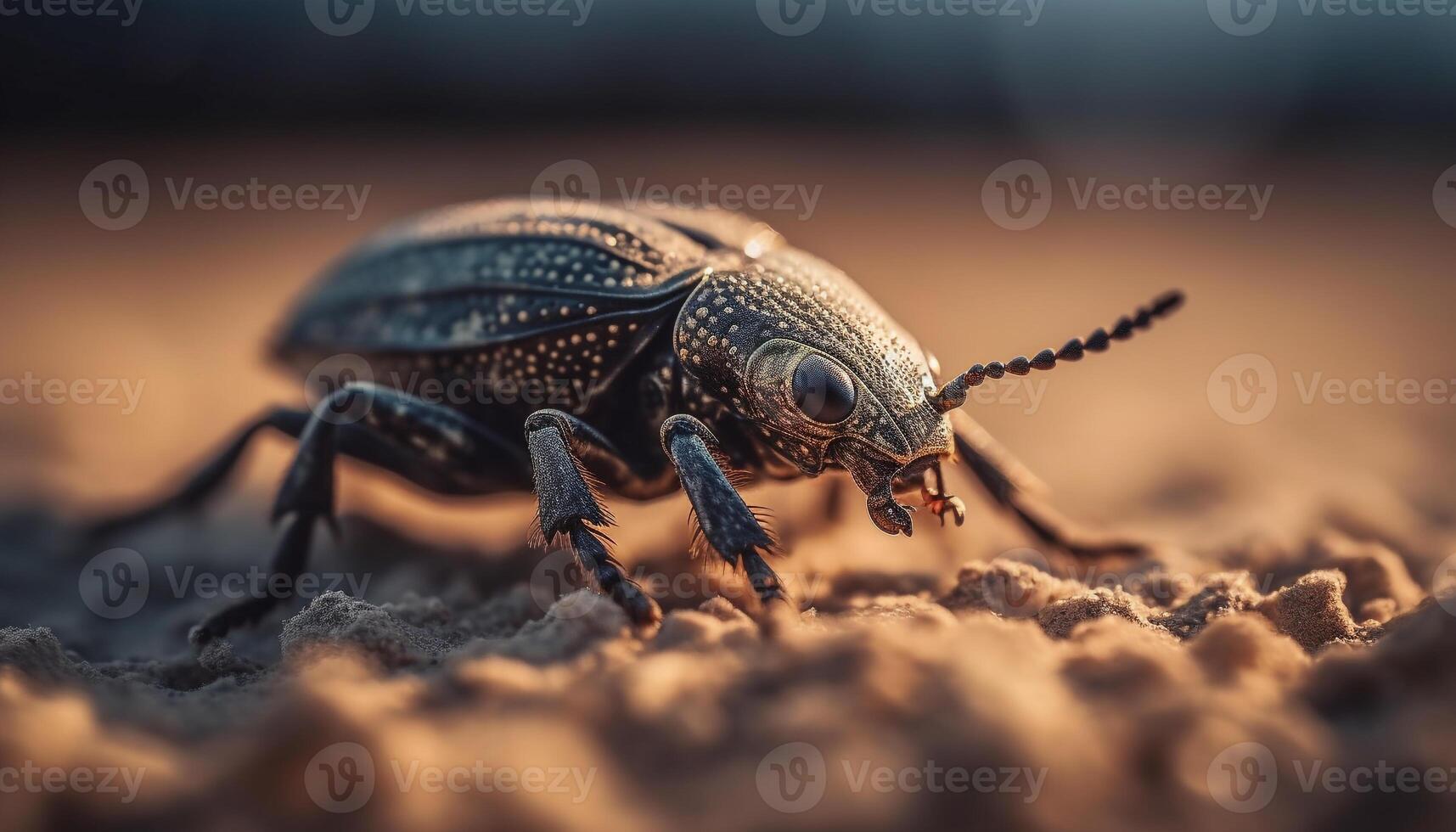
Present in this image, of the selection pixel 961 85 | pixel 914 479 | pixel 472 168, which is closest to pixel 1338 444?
pixel 914 479

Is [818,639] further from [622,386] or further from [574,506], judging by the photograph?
[622,386]

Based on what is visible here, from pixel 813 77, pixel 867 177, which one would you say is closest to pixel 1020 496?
pixel 867 177

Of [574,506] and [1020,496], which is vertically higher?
[1020,496]

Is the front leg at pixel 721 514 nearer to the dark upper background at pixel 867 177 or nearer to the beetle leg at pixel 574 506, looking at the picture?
the beetle leg at pixel 574 506

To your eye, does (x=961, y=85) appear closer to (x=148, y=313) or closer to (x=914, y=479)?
(x=148, y=313)

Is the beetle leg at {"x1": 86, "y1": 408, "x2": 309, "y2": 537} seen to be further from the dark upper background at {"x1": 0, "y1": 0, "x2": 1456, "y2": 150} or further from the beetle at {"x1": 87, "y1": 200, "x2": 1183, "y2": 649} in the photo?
the dark upper background at {"x1": 0, "y1": 0, "x2": 1456, "y2": 150}
